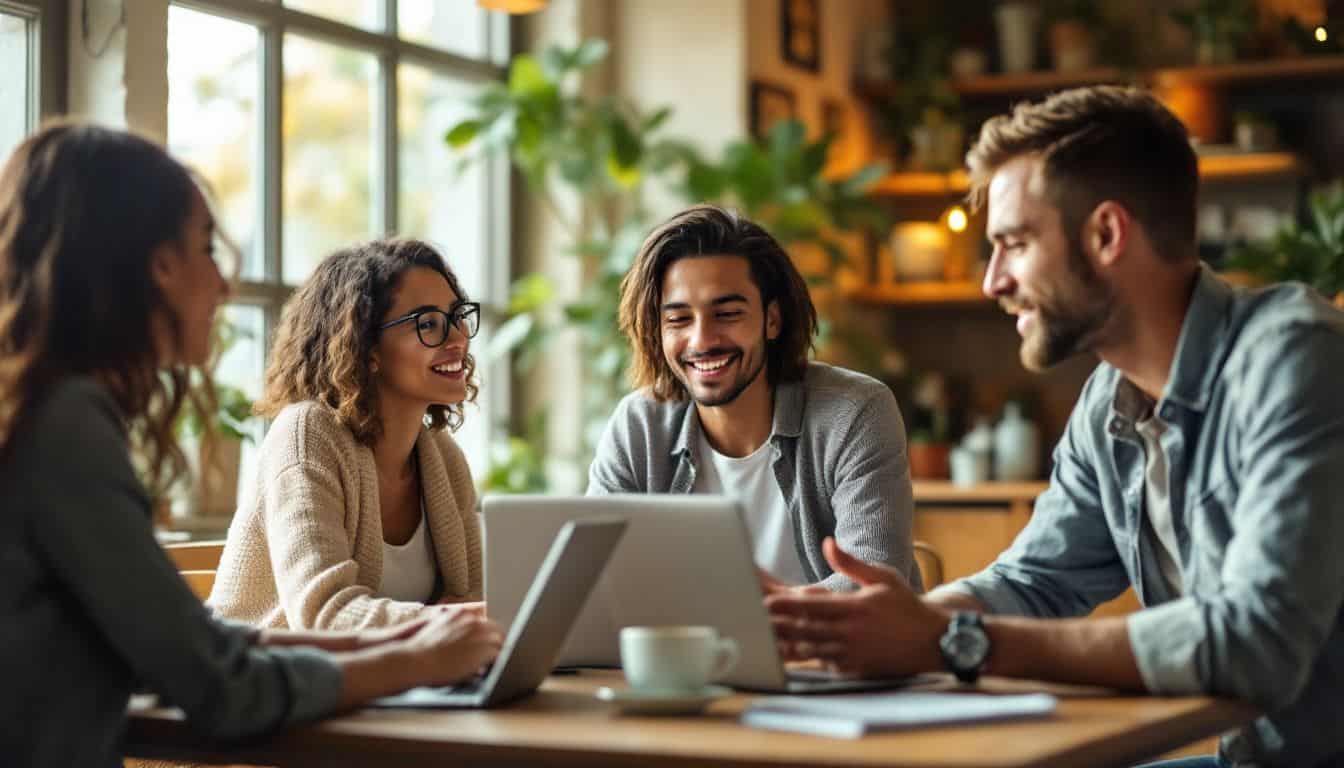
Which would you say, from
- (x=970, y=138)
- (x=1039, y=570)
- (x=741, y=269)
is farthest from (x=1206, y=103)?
(x=1039, y=570)

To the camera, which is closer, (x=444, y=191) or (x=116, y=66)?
(x=116, y=66)

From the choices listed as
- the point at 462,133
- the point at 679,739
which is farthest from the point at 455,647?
the point at 462,133

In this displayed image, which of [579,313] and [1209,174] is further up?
[1209,174]

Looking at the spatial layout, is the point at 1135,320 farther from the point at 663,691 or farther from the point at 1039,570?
the point at 663,691

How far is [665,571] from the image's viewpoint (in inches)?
70.4

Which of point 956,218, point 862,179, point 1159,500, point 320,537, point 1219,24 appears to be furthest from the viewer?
point 1219,24

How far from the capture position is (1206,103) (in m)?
5.82

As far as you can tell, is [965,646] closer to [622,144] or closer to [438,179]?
[622,144]

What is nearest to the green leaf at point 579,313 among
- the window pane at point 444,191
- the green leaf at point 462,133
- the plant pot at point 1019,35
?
the window pane at point 444,191

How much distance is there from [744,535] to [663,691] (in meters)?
0.19

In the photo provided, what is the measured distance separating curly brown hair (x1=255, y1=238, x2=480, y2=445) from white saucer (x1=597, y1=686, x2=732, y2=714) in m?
1.14

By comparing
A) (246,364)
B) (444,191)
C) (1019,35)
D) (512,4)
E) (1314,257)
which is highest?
(1019,35)

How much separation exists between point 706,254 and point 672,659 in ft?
4.47

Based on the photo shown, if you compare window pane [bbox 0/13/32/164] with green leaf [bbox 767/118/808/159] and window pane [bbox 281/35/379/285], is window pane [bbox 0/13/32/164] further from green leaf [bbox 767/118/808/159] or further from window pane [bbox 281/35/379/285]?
green leaf [bbox 767/118/808/159]
